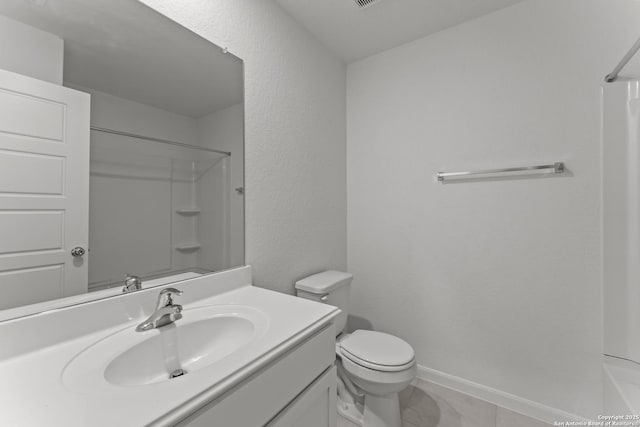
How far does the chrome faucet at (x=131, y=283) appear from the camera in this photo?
83cm

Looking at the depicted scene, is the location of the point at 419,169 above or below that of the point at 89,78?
below

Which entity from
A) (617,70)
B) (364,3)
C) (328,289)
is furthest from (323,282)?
(617,70)

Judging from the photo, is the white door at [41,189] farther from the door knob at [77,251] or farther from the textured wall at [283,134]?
the textured wall at [283,134]

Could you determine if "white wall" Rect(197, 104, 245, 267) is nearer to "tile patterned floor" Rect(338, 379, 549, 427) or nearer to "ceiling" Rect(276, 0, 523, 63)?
"ceiling" Rect(276, 0, 523, 63)

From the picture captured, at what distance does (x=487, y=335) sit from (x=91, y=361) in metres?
1.76

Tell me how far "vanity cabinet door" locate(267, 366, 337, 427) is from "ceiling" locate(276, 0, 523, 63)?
5.76ft

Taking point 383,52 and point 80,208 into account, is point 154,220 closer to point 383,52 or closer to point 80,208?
point 80,208

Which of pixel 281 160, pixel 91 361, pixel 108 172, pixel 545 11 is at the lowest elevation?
pixel 91 361

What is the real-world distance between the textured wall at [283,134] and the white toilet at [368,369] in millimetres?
197

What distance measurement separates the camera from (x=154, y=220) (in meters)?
0.91

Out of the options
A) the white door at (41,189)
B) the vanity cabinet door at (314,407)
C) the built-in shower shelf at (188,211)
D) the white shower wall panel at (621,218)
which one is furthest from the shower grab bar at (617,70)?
the white door at (41,189)

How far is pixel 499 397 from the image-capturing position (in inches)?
56.2

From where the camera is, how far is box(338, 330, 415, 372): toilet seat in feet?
3.79

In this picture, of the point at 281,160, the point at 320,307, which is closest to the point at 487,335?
the point at 320,307
